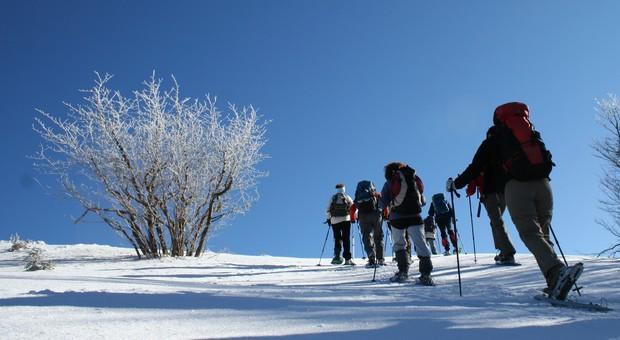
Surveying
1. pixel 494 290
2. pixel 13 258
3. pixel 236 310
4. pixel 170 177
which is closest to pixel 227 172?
pixel 170 177

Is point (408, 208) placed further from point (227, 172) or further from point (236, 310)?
point (227, 172)

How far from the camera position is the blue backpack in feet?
44.2

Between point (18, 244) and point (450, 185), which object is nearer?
point (450, 185)

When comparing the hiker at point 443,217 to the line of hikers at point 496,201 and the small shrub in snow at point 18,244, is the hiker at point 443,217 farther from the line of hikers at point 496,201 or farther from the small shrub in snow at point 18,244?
the small shrub in snow at point 18,244

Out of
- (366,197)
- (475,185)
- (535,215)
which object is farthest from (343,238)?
(535,215)

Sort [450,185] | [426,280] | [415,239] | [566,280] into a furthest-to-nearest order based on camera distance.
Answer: [415,239]
[426,280]
[450,185]
[566,280]

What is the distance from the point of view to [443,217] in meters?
13.6

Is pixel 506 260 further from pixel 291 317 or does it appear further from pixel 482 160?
pixel 291 317

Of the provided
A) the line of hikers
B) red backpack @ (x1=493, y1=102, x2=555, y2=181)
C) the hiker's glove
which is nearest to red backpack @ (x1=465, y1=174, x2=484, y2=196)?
the line of hikers

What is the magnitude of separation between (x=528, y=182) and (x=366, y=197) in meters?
5.15

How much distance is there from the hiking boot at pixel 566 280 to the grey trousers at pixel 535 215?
153mm

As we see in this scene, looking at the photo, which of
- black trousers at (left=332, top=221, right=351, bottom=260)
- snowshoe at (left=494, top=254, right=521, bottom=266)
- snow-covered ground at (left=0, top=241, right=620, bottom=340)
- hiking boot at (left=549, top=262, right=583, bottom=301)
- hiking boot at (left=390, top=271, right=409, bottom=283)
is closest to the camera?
snow-covered ground at (left=0, top=241, right=620, bottom=340)

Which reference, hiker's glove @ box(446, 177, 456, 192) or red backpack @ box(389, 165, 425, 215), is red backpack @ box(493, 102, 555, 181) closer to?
hiker's glove @ box(446, 177, 456, 192)

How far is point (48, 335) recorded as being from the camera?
84.9 inches
